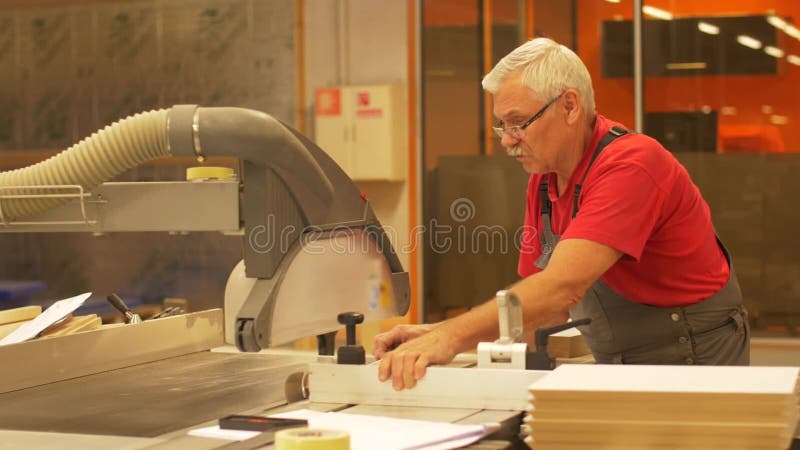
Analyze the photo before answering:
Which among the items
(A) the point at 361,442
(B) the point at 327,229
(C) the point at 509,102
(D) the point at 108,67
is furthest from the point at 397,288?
(D) the point at 108,67

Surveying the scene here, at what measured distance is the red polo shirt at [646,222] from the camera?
1947 mm

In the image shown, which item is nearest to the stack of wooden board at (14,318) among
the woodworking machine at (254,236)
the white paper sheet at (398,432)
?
the woodworking machine at (254,236)

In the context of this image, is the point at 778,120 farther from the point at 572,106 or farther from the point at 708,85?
the point at 572,106

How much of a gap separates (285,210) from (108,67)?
4.97m

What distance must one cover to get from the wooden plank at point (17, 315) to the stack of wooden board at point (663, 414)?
1.41 metres

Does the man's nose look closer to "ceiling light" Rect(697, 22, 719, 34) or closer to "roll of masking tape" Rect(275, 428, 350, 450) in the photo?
"roll of masking tape" Rect(275, 428, 350, 450)

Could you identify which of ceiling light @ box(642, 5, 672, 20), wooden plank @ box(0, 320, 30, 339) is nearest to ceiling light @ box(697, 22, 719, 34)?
ceiling light @ box(642, 5, 672, 20)

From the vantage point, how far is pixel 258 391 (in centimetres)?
204

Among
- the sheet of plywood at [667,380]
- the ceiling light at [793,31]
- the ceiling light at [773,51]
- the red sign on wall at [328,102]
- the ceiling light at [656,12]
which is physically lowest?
the sheet of plywood at [667,380]

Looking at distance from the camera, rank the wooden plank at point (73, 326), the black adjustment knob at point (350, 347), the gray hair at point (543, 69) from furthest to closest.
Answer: the wooden plank at point (73, 326) < the gray hair at point (543, 69) < the black adjustment knob at point (350, 347)

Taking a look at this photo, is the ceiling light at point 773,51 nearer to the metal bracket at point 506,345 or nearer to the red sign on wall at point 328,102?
the red sign on wall at point 328,102

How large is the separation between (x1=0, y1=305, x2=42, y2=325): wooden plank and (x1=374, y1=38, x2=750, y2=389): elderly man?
89 cm

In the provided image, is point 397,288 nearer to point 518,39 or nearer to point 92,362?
point 92,362

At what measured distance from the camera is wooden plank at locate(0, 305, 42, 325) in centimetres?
230
